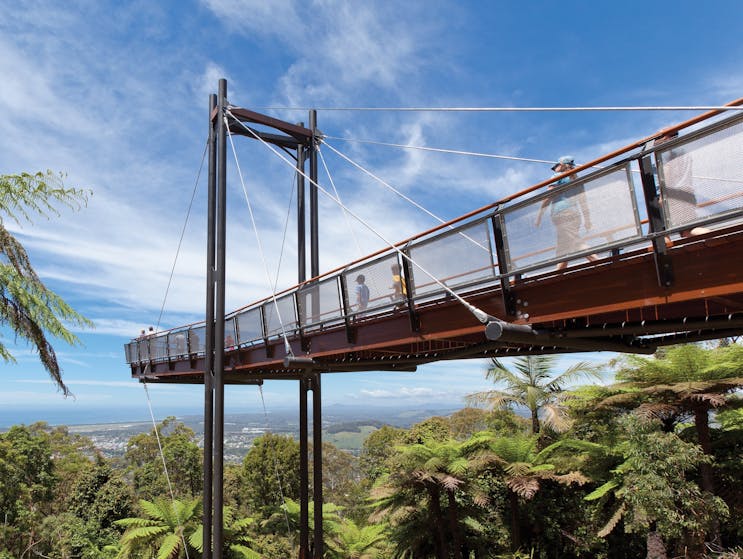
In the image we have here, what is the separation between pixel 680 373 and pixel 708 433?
4.54 feet

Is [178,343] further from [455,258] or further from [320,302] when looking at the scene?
[455,258]

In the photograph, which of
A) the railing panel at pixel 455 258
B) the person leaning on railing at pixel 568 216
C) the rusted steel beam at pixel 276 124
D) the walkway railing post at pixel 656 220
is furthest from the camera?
the rusted steel beam at pixel 276 124

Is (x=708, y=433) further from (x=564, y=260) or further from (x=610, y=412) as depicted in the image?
(x=564, y=260)

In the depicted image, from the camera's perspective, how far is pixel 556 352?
21.2 feet

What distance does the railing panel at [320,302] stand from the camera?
7.33 m

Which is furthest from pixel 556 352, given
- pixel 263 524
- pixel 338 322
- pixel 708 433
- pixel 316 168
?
pixel 263 524

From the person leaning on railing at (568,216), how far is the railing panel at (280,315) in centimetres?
499

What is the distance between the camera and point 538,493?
14023 millimetres

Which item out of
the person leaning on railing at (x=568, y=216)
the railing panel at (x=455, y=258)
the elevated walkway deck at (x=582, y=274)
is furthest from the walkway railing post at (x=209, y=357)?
the person leaning on railing at (x=568, y=216)

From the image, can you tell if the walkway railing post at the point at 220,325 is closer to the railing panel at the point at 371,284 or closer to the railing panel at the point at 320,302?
the railing panel at the point at 320,302

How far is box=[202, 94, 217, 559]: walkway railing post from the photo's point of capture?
32.4 ft

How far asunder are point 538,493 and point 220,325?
10.2 metres

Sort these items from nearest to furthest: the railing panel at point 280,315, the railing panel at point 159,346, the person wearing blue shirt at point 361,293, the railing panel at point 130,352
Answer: the person wearing blue shirt at point 361,293
the railing panel at point 280,315
the railing panel at point 159,346
the railing panel at point 130,352

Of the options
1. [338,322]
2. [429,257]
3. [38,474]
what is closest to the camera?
[429,257]
